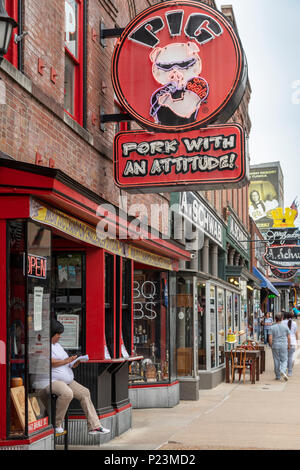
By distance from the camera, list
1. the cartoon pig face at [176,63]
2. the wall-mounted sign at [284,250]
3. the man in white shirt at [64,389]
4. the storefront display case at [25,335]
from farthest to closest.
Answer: the wall-mounted sign at [284,250], the cartoon pig face at [176,63], the man in white shirt at [64,389], the storefront display case at [25,335]

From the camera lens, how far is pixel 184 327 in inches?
606

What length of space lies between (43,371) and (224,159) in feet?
15.4

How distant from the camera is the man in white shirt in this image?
859 centimetres

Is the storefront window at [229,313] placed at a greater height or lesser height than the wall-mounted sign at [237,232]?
lesser

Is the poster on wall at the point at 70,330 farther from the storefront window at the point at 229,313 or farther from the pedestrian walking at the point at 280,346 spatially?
the storefront window at the point at 229,313

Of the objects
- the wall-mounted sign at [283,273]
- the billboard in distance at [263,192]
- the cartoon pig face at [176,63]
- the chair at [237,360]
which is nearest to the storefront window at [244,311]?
the chair at [237,360]

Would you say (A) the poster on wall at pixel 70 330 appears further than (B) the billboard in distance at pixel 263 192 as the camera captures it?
No

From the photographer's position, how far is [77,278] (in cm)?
1031

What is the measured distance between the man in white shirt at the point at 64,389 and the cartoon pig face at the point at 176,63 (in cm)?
480

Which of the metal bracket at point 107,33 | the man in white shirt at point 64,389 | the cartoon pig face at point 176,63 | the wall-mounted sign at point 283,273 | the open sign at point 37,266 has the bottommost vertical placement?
the man in white shirt at point 64,389

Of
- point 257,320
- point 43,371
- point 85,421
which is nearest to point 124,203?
point 85,421

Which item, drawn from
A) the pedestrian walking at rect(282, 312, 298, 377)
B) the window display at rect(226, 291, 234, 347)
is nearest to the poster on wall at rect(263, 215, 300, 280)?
the window display at rect(226, 291, 234, 347)

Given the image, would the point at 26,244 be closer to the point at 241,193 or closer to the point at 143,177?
the point at 143,177

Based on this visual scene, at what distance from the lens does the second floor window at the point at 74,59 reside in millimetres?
11219
